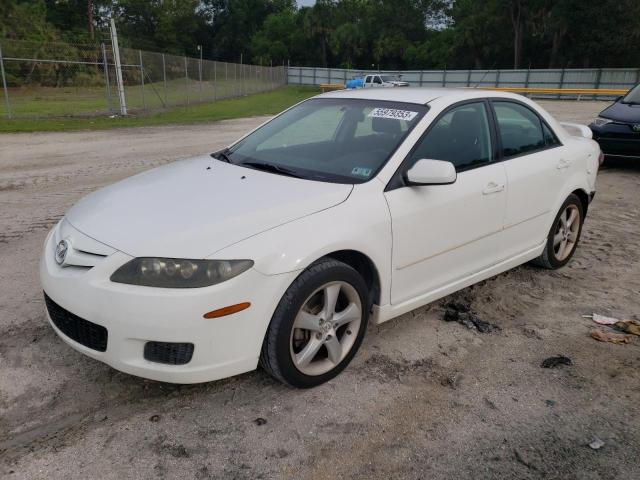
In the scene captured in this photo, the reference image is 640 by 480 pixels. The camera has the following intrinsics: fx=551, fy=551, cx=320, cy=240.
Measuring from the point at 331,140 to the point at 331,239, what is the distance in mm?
1311

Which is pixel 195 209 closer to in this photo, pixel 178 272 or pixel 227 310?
pixel 178 272

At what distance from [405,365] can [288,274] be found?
3.67ft

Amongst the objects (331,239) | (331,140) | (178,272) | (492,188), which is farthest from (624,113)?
(178,272)

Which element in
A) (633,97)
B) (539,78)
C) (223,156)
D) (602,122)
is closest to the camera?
(223,156)

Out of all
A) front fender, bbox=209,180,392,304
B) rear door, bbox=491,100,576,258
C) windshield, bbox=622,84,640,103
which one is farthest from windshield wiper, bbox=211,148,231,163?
Result: windshield, bbox=622,84,640,103

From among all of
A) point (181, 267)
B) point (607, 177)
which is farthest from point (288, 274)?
point (607, 177)

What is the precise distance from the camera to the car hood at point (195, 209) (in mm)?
2717

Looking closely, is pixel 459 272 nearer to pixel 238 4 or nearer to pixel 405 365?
pixel 405 365

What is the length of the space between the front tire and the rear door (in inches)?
61.7

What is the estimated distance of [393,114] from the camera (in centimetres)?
377

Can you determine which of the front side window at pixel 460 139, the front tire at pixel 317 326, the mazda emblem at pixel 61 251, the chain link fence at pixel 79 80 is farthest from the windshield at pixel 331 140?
the chain link fence at pixel 79 80

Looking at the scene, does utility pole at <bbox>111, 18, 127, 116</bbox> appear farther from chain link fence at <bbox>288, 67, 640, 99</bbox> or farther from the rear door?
chain link fence at <bbox>288, 67, 640, 99</bbox>

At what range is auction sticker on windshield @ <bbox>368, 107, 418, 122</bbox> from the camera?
3.69 metres

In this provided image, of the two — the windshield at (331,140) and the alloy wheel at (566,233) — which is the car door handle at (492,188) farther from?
the alloy wheel at (566,233)
